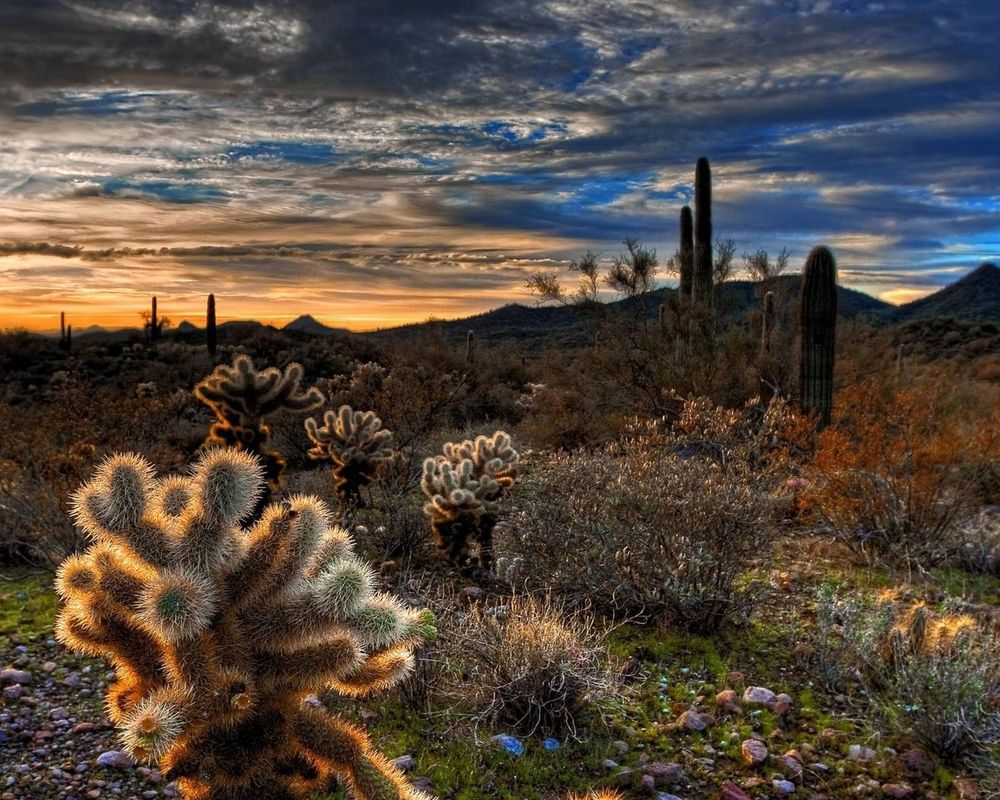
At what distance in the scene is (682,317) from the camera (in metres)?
15.1

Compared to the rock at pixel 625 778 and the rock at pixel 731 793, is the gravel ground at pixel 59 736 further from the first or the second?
the rock at pixel 731 793

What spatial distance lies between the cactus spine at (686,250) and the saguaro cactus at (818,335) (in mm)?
4526

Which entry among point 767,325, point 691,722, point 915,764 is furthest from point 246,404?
point 767,325

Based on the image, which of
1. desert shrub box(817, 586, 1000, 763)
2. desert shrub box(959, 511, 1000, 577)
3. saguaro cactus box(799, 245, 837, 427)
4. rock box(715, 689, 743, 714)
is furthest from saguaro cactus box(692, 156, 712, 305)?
rock box(715, 689, 743, 714)

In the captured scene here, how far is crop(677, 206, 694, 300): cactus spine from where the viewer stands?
17891 mm

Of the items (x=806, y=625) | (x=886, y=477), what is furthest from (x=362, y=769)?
(x=886, y=477)

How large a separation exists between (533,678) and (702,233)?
14.5 meters

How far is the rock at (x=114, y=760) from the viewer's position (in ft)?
13.4

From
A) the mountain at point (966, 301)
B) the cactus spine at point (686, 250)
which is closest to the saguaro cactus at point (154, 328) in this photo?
the cactus spine at point (686, 250)

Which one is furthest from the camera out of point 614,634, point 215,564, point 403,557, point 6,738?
point 403,557

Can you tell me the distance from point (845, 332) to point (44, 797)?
19.7 meters

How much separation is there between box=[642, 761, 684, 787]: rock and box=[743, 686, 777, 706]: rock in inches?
35.0

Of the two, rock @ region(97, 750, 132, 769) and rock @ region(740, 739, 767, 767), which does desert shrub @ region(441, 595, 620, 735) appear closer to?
rock @ region(740, 739, 767, 767)

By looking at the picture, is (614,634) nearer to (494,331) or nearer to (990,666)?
(990,666)
